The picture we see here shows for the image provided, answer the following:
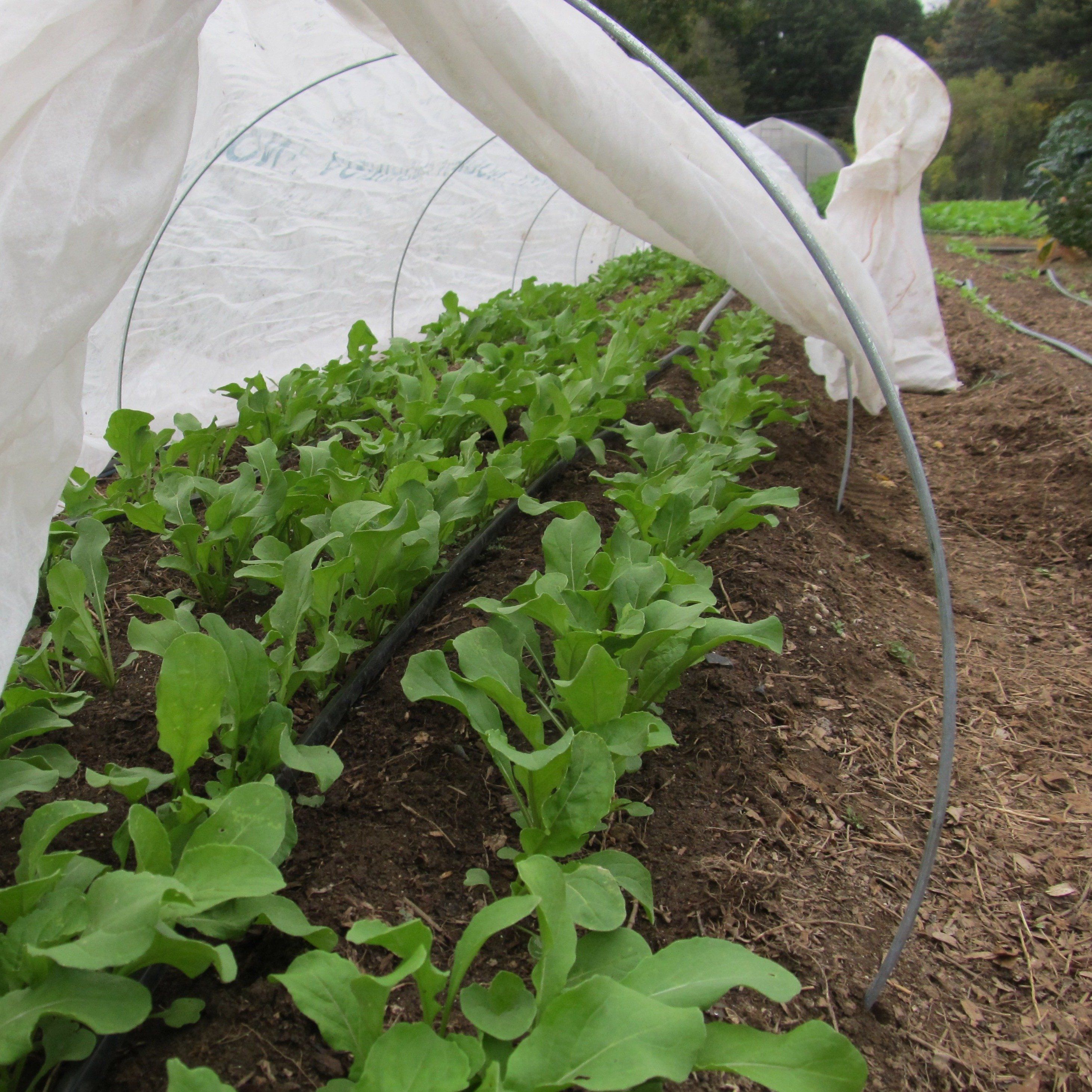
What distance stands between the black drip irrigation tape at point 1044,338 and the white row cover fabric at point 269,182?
8.21 ft

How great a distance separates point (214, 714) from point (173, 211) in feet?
10.5

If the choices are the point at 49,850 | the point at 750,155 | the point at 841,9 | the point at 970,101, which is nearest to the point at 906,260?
the point at 750,155

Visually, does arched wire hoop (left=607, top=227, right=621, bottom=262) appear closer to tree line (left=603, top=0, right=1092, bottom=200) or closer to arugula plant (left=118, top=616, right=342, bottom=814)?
arugula plant (left=118, top=616, right=342, bottom=814)

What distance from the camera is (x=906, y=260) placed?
16.8ft

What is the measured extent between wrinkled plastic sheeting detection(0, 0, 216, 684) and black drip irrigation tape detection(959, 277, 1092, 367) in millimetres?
5297

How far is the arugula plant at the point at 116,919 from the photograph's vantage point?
880 millimetres

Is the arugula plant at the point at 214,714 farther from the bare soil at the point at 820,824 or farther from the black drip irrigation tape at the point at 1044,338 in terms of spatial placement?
the black drip irrigation tape at the point at 1044,338

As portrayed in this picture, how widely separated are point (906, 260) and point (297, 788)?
4981 millimetres

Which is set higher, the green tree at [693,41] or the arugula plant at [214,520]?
the green tree at [693,41]

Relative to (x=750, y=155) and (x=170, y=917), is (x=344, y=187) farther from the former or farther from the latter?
(x=170, y=917)

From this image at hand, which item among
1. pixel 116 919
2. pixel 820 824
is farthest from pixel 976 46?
pixel 116 919

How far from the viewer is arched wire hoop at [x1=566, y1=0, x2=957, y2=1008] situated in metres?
1.25

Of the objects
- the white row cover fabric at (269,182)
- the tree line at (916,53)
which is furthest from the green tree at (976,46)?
the white row cover fabric at (269,182)

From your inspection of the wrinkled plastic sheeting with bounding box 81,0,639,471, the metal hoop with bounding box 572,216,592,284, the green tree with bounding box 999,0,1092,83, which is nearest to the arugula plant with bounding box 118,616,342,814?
the wrinkled plastic sheeting with bounding box 81,0,639,471
